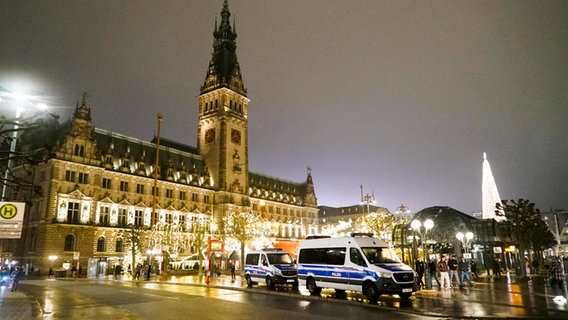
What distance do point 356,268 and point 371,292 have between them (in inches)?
56.9

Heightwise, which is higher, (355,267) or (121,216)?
(121,216)

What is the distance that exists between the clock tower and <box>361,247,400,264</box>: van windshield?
69929mm

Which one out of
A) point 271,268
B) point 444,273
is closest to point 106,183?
point 271,268

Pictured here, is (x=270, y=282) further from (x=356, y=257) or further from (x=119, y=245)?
(x=119, y=245)

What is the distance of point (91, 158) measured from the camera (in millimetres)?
64438

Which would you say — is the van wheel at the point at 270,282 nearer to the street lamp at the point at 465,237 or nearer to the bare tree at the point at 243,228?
the street lamp at the point at 465,237

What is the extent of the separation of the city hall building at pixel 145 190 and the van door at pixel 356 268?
26.4m

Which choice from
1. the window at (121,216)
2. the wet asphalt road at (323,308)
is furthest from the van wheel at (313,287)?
the window at (121,216)

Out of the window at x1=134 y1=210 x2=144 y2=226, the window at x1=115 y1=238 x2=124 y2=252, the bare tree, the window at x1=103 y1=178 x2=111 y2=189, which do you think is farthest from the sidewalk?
the window at x1=134 y1=210 x2=144 y2=226

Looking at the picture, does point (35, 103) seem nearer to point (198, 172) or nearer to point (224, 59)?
point (198, 172)

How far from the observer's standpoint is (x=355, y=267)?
67.3 feet

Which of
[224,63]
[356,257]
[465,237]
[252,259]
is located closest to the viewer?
[356,257]

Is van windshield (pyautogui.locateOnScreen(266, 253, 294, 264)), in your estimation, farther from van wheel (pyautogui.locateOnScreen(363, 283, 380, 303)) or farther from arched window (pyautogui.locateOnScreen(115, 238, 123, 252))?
arched window (pyautogui.locateOnScreen(115, 238, 123, 252))

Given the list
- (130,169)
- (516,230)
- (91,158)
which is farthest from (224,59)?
(516,230)
